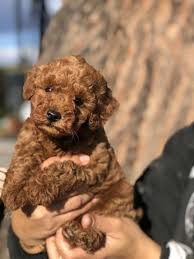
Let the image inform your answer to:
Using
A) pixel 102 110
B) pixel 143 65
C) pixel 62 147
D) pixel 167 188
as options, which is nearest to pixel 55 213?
pixel 62 147

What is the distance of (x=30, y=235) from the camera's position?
181 cm

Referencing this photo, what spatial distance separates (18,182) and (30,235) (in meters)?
0.28

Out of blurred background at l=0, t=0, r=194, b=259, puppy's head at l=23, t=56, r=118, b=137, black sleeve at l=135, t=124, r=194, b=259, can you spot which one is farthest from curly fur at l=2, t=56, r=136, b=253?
blurred background at l=0, t=0, r=194, b=259

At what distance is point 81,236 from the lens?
5.37 ft

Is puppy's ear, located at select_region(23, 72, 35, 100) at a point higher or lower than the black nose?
higher

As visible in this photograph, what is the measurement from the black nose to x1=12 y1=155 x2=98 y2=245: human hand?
0.70 feet

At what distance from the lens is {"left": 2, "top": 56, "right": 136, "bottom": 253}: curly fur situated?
1466mm

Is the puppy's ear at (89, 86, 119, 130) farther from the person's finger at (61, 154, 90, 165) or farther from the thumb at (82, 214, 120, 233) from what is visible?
the thumb at (82, 214, 120, 233)

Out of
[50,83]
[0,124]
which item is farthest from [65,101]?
[0,124]

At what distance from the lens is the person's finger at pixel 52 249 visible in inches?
68.3

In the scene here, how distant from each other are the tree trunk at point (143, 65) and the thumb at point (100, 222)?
3.47 ft

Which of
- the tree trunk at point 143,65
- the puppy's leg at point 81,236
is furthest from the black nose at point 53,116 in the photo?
the tree trunk at point 143,65

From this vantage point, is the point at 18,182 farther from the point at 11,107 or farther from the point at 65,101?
the point at 11,107

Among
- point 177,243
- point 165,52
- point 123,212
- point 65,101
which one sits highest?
point 165,52
